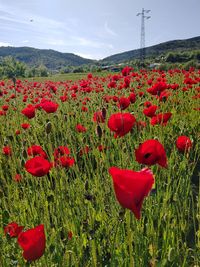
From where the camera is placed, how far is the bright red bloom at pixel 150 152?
41.9 inches

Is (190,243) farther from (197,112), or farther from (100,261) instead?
(197,112)

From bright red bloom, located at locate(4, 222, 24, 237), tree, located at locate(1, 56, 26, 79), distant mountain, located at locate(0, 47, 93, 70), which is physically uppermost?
distant mountain, located at locate(0, 47, 93, 70)

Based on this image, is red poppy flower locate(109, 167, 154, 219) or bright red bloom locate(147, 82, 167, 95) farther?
bright red bloom locate(147, 82, 167, 95)

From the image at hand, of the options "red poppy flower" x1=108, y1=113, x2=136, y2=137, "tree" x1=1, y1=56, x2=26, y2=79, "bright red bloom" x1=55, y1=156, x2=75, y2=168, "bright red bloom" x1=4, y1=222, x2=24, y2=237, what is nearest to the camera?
"bright red bloom" x1=4, y1=222, x2=24, y2=237

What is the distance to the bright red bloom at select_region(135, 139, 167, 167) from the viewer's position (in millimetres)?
1065

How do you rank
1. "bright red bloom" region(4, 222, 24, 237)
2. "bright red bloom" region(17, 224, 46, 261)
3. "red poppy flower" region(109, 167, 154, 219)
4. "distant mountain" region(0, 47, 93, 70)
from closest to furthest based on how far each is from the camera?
1. "red poppy flower" region(109, 167, 154, 219)
2. "bright red bloom" region(17, 224, 46, 261)
3. "bright red bloom" region(4, 222, 24, 237)
4. "distant mountain" region(0, 47, 93, 70)

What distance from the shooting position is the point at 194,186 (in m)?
2.78

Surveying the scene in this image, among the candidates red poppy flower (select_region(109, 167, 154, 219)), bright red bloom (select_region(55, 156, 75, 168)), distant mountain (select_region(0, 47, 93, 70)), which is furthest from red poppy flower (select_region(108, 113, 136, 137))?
distant mountain (select_region(0, 47, 93, 70))

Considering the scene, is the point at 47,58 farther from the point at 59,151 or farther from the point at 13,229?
the point at 13,229

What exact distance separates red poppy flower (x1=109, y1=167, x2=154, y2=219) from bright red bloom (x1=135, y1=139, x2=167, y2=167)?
1.15ft

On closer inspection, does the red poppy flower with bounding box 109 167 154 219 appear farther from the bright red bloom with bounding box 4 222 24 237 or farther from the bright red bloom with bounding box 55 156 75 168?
the bright red bloom with bounding box 55 156 75 168

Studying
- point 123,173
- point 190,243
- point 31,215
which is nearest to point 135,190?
point 123,173

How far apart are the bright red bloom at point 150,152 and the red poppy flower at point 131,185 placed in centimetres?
35

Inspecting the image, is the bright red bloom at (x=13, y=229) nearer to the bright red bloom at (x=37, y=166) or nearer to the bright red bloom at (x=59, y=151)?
the bright red bloom at (x=37, y=166)
